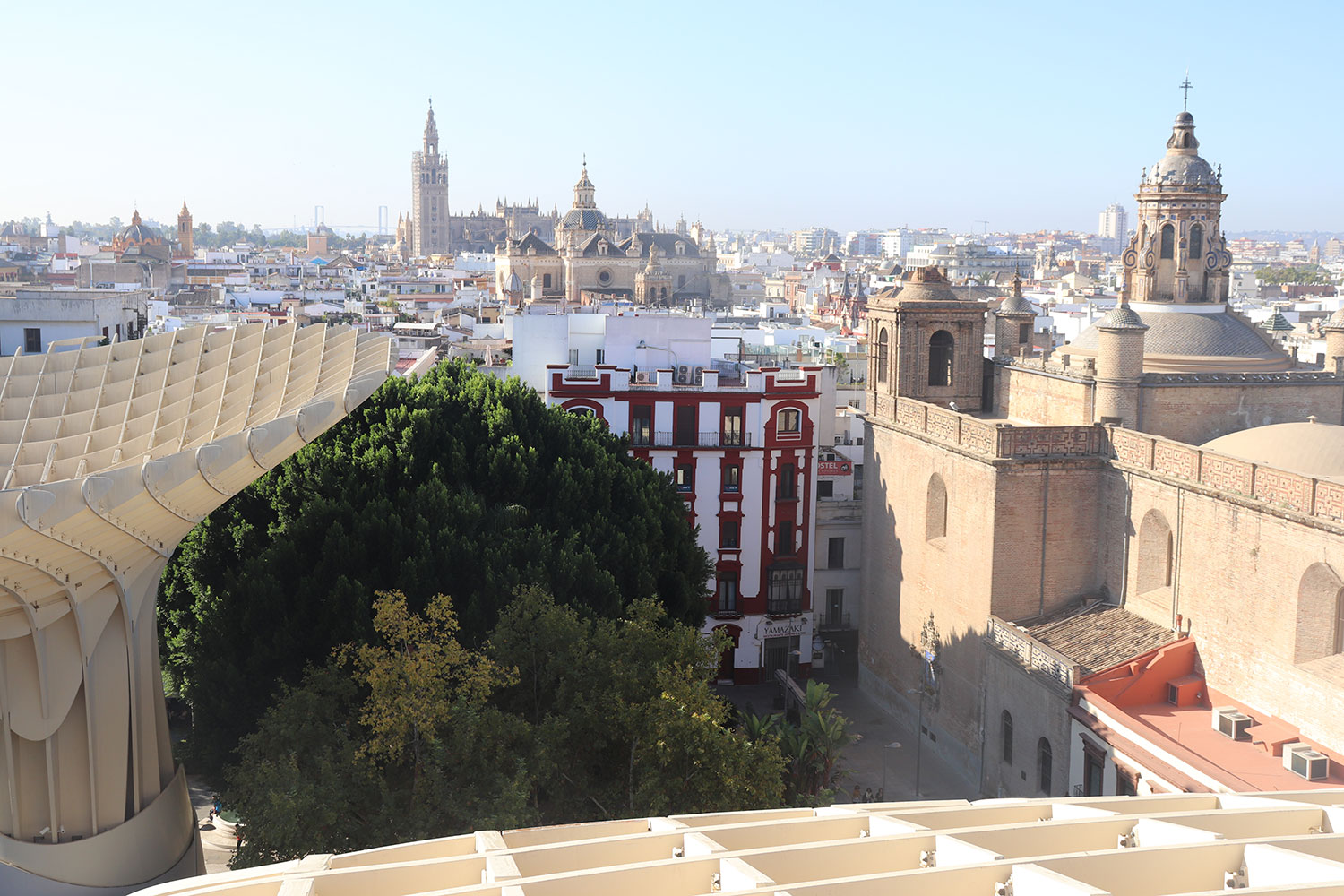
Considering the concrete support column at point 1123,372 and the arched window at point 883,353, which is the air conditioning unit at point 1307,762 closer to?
the concrete support column at point 1123,372

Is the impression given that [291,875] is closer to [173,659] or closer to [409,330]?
[173,659]

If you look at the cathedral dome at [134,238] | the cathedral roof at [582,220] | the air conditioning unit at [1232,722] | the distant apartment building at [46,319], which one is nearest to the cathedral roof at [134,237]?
the cathedral dome at [134,238]

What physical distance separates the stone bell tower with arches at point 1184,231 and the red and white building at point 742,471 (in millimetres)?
9736

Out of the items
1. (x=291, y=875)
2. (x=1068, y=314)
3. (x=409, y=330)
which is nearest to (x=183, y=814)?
(x=291, y=875)

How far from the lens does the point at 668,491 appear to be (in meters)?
29.3

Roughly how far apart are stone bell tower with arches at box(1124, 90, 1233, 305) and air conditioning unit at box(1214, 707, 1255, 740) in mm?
13955

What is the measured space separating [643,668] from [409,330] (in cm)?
4593

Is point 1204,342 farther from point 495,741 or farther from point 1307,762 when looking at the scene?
point 495,741

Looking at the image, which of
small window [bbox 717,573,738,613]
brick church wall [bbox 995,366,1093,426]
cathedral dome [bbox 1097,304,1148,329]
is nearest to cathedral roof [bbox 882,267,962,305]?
brick church wall [bbox 995,366,1093,426]

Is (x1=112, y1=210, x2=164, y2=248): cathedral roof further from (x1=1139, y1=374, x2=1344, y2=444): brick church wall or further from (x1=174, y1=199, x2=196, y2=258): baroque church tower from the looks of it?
(x1=1139, y1=374, x2=1344, y2=444): brick church wall

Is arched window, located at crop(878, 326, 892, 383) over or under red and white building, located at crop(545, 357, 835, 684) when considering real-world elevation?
over

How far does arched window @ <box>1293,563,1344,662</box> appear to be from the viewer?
22.1 metres

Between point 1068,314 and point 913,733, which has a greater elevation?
point 1068,314

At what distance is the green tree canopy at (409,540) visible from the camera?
22.3 meters
